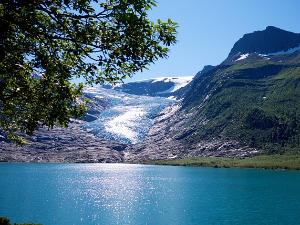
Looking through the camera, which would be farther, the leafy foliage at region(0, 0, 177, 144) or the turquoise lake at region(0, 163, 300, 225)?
the turquoise lake at region(0, 163, 300, 225)

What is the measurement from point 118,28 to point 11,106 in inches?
379

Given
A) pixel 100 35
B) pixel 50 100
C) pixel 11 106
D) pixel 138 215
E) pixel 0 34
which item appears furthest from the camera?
pixel 138 215

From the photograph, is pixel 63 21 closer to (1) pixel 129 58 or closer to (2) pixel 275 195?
(1) pixel 129 58

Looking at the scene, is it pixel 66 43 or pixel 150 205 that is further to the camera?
pixel 150 205

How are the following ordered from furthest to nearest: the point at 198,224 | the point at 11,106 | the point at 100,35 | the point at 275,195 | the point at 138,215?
the point at 275,195
the point at 138,215
the point at 198,224
the point at 11,106
the point at 100,35

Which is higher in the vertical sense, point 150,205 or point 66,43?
point 66,43

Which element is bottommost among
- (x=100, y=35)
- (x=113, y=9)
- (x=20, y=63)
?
(x=20, y=63)

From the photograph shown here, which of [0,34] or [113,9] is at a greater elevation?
[113,9]

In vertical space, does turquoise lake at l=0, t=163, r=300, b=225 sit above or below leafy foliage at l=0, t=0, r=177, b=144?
below

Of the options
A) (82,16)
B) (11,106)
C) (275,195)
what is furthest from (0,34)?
(275,195)

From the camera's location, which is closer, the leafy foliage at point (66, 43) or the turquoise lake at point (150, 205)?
the leafy foliage at point (66, 43)

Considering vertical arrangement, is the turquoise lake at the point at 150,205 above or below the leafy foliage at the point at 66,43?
below

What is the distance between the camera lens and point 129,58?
1497cm

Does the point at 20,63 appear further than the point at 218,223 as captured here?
No
